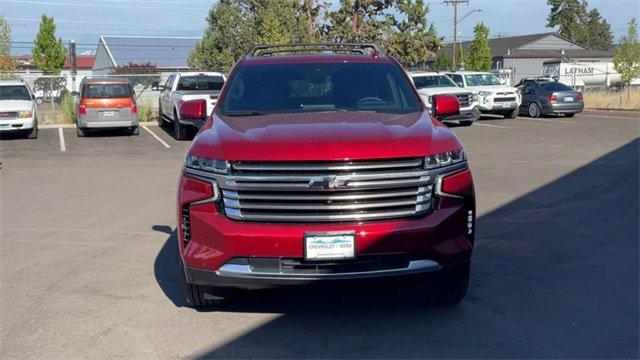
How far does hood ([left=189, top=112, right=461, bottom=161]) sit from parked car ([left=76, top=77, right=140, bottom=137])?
17.6 metres

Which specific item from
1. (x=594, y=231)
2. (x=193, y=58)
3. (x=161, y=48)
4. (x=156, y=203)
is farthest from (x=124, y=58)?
(x=594, y=231)

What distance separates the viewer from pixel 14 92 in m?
23.0

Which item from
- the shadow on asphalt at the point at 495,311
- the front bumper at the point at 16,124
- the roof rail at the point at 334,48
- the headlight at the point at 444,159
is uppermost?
the roof rail at the point at 334,48

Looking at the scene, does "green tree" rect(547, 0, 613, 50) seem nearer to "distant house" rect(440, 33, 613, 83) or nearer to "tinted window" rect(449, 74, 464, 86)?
"distant house" rect(440, 33, 613, 83)

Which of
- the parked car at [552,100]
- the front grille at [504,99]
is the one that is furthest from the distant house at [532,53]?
the front grille at [504,99]

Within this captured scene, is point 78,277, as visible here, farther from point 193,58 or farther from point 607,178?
point 193,58

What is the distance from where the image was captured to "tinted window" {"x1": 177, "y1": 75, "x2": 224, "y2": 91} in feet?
73.3

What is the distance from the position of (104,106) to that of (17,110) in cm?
241

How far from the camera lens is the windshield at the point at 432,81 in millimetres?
27384

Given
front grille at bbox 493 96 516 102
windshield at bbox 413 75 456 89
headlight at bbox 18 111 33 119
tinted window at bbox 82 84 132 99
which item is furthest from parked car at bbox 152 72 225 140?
front grille at bbox 493 96 516 102

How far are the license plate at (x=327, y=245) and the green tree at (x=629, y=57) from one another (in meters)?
35.3

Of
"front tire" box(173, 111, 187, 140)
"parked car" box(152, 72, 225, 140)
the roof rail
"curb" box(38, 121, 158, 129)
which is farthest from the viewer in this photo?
"curb" box(38, 121, 158, 129)

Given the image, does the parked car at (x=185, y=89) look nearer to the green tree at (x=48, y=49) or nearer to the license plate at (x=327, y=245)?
the license plate at (x=327, y=245)

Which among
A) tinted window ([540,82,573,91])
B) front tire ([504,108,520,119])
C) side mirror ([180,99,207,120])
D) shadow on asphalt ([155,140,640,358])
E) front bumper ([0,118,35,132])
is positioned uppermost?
side mirror ([180,99,207,120])
